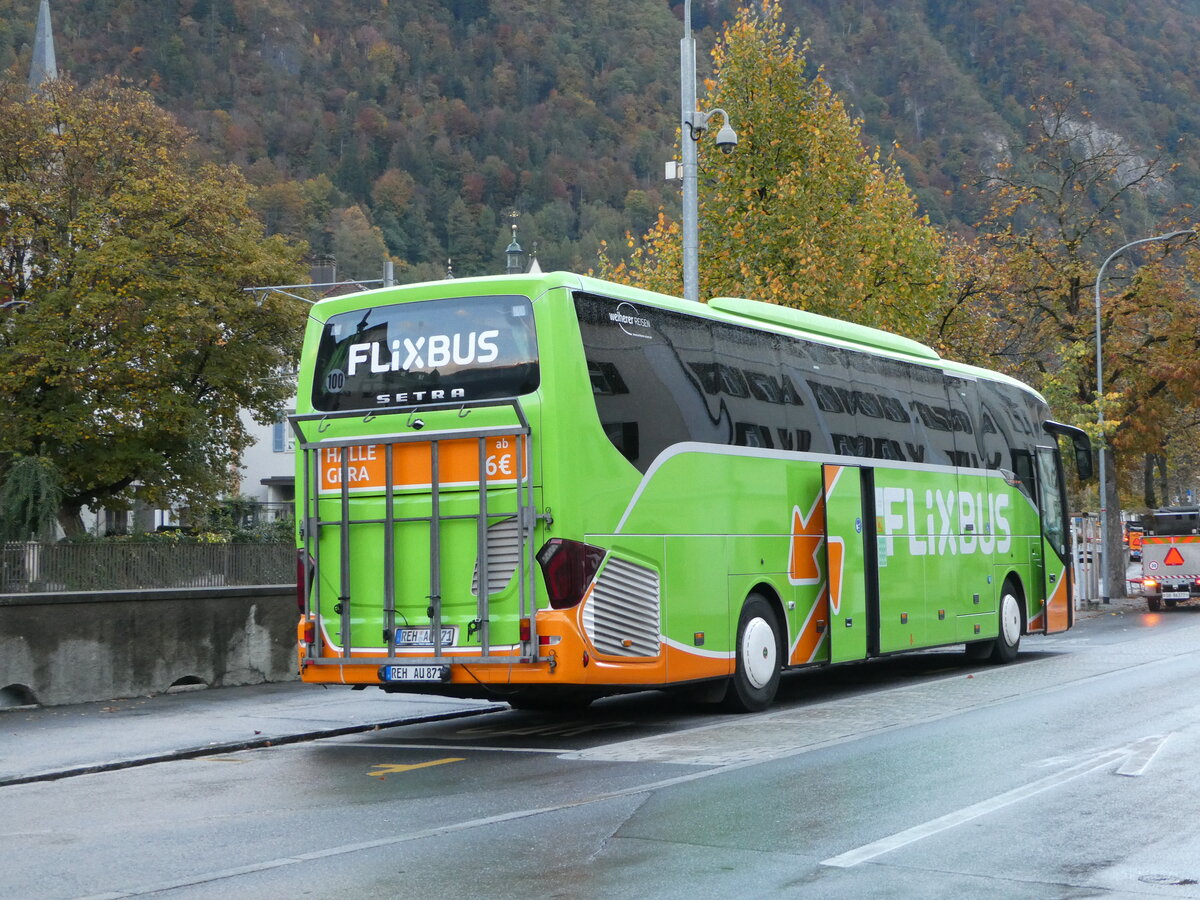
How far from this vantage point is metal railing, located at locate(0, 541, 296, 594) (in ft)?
52.8

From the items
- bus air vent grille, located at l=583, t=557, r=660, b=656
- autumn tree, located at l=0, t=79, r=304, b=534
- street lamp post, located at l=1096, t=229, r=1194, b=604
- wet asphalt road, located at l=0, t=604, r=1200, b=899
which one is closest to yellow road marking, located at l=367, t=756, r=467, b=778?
wet asphalt road, located at l=0, t=604, r=1200, b=899

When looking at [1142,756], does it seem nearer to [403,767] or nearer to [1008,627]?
[403,767]

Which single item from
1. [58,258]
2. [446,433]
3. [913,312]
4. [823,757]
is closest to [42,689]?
[446,433]

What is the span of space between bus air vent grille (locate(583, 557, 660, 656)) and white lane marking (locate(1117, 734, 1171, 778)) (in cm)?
395

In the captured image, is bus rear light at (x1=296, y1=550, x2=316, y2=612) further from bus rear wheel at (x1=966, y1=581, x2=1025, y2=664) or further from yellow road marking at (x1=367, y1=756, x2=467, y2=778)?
bus rear wheel at (x1=966, y1=581, x2=1025, y2=664)

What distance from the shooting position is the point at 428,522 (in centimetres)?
1252

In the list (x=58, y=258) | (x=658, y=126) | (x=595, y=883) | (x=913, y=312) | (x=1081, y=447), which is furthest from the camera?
(x=658, y=126)

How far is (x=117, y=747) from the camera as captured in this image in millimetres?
12703

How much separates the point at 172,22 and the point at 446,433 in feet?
592

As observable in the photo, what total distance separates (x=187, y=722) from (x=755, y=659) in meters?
5.45

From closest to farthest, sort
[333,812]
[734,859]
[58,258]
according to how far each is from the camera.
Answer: [734,859]
[333,812]
[58,258]

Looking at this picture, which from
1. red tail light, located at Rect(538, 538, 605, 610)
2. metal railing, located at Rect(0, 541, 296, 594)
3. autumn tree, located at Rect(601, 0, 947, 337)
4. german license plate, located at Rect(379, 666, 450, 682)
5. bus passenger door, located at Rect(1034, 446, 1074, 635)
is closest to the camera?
red tail light, located at Rect(538, 538, 605, 610)

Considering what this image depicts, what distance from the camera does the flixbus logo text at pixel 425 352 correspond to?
12453 mm

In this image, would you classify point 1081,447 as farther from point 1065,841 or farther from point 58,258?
point 58,258
